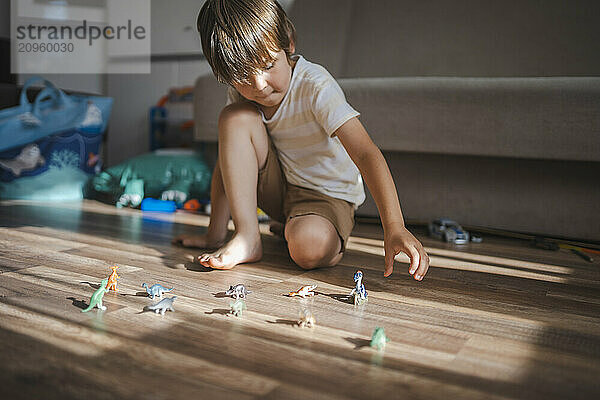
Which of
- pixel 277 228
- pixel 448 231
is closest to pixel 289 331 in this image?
pixel 277 228

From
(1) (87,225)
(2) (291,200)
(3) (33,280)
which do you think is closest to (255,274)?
(2) (291,200)

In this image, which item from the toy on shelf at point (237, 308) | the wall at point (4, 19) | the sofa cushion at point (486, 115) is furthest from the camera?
the wall at point (4, 19)

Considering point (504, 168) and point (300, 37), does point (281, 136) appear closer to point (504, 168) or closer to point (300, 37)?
point (504, 168)

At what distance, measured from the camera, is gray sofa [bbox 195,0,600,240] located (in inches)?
56.7

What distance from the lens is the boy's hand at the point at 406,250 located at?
2.77 ft

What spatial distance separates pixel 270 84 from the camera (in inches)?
42.4

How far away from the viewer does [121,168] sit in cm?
211

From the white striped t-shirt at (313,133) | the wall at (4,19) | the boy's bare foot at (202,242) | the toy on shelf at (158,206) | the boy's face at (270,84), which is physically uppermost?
the wall at (4,19)

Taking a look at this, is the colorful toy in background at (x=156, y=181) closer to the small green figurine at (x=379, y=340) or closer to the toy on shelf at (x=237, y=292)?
the toy on shelf at (x=237, y=292)

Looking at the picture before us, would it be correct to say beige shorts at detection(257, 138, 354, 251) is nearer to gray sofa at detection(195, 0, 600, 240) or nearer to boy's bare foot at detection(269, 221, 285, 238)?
boy's bare foot at detection(269, 221, 285, 238)

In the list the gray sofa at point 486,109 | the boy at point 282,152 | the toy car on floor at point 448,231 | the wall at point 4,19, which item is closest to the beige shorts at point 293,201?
the boy at point 282,152

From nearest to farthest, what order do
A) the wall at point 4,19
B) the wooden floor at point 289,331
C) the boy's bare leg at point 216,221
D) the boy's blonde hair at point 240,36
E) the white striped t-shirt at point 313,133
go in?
1. the wooden floor at point 289,331
2. the boy's blonde hair at point 240,36
3. the white striped t-shirt at point 313,133
4. the boy's bare leg at point 216,221
5. the wall at point 4,19

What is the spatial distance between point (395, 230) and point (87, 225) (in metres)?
0.98

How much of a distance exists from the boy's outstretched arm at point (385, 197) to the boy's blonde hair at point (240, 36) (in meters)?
0.21
